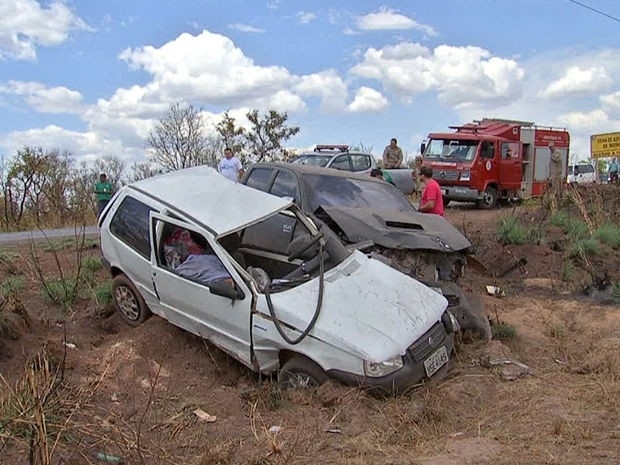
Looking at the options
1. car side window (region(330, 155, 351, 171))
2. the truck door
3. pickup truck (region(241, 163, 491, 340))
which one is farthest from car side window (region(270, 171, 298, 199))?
the truck door

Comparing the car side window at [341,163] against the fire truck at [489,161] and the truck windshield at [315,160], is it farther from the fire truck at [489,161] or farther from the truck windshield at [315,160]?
the fire truck at [489,161]

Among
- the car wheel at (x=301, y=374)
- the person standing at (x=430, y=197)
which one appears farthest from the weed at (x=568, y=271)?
the car wheel at (x=301, y=374)

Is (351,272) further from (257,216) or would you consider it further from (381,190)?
(381,190)

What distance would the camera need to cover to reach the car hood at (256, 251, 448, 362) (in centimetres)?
521

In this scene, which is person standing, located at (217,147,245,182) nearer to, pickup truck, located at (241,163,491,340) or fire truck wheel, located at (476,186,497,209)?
pickup truck, located at (241,163,491,340)

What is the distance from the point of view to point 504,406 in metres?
5.40

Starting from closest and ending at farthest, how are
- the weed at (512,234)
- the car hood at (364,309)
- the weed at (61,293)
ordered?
the car hood at (364,309) → the weed at (61,293) → the weed at (512,234)

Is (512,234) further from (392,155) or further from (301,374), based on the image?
(301,374)

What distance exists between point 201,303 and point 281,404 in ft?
4.58

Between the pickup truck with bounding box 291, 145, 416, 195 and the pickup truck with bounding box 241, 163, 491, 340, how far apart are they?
283 inches

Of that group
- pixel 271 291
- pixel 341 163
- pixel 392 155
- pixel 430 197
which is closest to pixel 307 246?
pixel 271 291

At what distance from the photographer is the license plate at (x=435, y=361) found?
215 inches

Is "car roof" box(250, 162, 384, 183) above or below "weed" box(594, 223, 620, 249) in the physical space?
above

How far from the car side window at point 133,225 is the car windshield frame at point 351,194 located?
224cm
